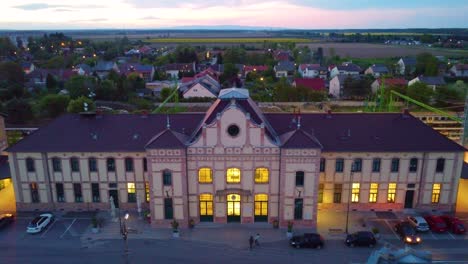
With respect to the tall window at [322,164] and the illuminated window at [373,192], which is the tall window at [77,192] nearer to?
the tall window at [322,164]

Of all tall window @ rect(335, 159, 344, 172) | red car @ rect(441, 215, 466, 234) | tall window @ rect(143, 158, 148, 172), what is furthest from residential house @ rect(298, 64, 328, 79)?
tall window @ rect(143, 158, 148, 172)

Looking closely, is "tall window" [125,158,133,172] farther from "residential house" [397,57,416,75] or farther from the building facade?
"residential house" [397,57,416,75]

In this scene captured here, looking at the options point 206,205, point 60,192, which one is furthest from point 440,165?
point 60,192

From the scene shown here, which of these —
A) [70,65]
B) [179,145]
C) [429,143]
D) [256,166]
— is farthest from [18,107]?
[70,65]

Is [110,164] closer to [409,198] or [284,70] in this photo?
[409,198]

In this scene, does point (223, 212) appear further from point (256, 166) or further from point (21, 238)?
point (21, 238)
